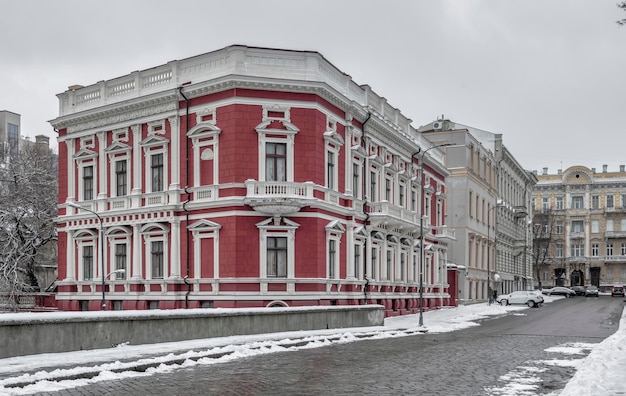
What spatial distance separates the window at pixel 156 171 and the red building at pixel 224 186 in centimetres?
6

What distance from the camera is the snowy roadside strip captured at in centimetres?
1255

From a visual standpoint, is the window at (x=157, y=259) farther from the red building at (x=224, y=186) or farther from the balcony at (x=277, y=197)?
the balcony at (x=277, y=197)

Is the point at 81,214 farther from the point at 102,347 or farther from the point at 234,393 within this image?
the point at 234,393

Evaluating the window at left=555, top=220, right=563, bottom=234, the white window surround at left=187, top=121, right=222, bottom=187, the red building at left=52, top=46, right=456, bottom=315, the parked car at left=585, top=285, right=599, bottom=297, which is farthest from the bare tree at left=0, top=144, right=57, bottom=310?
the window at left=555, top=220, right=563, bottom=234

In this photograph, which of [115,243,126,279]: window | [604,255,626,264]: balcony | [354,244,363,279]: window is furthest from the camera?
[604,255,626,264]: balcony

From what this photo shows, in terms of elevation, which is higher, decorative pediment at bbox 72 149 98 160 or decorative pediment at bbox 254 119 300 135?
decorative pediment at bbox 254 119 300 135

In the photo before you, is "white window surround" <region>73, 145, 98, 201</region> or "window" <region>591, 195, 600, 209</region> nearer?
"white window surround" <region>73, 145, 98, 201</region>

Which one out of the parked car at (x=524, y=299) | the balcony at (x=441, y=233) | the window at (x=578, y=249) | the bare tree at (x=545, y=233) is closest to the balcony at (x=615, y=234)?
the window at (x=578, y=249)

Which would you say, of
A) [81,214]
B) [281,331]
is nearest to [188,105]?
[81,214]

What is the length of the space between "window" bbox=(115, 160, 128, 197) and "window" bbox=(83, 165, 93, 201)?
7.04 feet

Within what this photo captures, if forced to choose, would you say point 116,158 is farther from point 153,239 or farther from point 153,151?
point 153,239

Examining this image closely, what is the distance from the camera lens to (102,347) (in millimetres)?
17484

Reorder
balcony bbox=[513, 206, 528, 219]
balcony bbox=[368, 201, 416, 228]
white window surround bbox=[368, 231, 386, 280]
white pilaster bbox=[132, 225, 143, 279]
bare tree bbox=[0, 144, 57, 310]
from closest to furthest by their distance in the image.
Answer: white pilaster bbox=[132, 225, 143, 279] < balcony bbox=[368, 201, 416, 228] < white window surround bbox=[368, 231, 386, 280] < bare tree bbox=[0, 144, 57, 310] < balcony bbox=[513, 206, 528, 219]

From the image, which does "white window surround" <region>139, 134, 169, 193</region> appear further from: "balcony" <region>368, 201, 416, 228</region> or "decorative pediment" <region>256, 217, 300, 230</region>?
"balcony" <region>368, 201, 416, 228</region>
